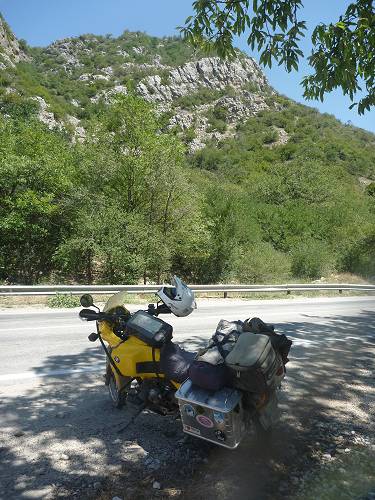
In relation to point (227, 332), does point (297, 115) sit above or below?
above

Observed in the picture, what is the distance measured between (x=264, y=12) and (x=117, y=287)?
451 inches

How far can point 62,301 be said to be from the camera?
1305cm

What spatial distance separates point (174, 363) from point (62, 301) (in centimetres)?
1007

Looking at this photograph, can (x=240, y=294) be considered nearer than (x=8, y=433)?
No

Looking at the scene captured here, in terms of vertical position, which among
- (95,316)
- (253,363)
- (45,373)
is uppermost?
(95,316)

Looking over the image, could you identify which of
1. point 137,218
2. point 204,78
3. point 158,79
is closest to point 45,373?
point 137,218

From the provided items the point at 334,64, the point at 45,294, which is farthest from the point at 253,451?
the point at 45,294

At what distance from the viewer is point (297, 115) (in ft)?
327

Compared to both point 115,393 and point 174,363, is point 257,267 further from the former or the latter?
point 174,363

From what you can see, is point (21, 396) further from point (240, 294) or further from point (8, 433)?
point (240, 294)

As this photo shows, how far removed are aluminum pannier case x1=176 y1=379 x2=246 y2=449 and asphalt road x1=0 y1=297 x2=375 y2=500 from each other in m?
0.39

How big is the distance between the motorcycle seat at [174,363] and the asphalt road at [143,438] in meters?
0.68

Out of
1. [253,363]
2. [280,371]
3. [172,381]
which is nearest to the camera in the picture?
[253,363]

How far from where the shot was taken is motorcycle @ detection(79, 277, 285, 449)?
315 cm
